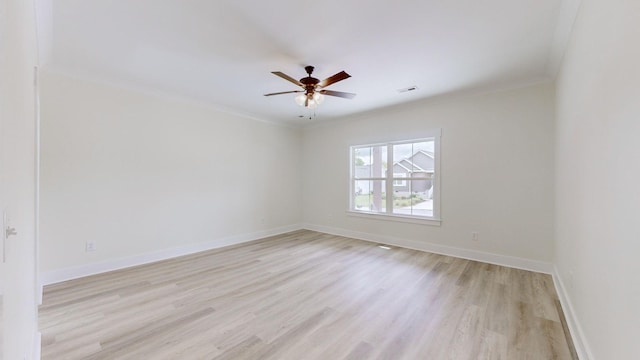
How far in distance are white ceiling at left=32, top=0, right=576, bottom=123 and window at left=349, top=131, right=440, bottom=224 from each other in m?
1.25

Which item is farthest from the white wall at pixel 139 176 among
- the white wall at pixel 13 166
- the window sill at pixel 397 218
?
the window sill at pixel 397 218

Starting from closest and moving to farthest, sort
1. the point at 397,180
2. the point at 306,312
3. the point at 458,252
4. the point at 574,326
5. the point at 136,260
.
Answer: the point at 574,326, the point at 306,312, the point at 136,260, the point at 458,252, the point at 397,180

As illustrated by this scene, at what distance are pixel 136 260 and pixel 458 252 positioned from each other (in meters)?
4.91

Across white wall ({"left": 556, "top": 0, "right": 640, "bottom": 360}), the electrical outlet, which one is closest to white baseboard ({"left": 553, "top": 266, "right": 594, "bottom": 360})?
white wall ({"left": 556, "top": 0, "right": 640, "bottom": 360})

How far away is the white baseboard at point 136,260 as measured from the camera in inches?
120

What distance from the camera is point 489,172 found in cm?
383

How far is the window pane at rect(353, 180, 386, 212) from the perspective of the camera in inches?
205

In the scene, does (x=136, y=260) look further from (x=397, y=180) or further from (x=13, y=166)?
(x=397, y=180)

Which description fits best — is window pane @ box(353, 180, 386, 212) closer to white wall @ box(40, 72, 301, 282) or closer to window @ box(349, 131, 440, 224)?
window @ box(349, 131, 440, 224)

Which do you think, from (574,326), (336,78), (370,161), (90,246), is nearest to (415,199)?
(370,161)

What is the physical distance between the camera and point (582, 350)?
1.76m

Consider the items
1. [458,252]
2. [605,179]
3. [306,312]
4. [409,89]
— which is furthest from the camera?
[458,252]

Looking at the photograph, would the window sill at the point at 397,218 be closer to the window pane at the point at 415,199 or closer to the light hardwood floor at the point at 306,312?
the window pane at the point at 415,199

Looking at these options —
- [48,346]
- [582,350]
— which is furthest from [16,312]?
[582,350]
